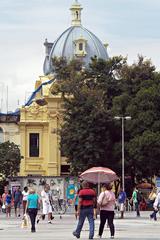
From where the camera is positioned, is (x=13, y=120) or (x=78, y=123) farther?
(x=13, y=120)

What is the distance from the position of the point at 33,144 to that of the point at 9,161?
10.7 feet

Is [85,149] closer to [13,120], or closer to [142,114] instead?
[142,114]

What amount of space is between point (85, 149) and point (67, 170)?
28048 millimetres

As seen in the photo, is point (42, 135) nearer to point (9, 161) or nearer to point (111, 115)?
point (9, 161)

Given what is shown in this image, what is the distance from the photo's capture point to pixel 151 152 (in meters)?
72.9

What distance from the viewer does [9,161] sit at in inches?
4154

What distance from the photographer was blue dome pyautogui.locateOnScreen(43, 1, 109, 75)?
117750 mm

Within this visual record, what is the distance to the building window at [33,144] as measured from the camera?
347ft

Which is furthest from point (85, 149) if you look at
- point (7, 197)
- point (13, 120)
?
point (13, 120)

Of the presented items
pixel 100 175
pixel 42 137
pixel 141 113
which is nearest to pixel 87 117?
pixel 141 113

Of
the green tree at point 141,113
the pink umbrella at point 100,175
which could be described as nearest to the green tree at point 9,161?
the green tree at point 141,113

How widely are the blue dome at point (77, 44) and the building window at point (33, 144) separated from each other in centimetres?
1437

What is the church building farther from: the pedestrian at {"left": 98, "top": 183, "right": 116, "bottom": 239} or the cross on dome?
the pedestrian at {"left": 98, "top": 183, "right": 116, "bottom": 239}

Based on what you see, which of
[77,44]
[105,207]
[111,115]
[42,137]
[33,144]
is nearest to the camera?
[105,207]
